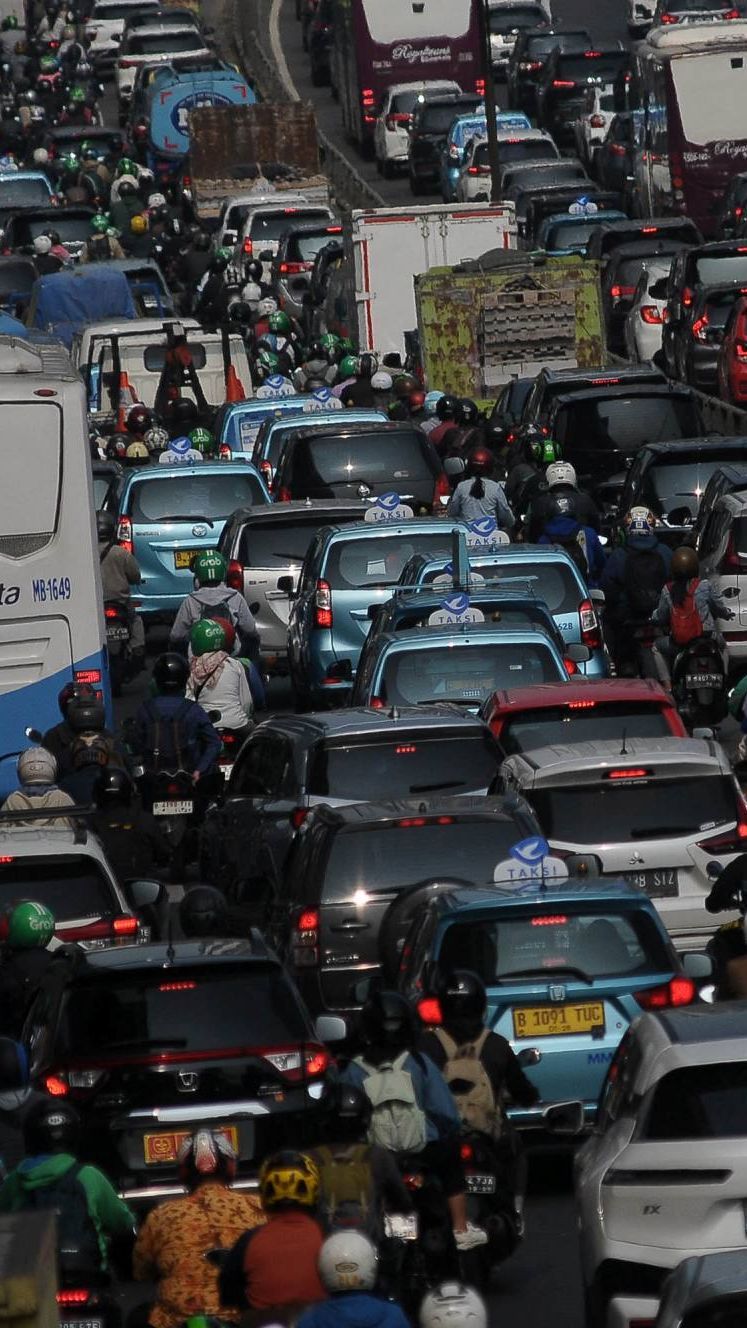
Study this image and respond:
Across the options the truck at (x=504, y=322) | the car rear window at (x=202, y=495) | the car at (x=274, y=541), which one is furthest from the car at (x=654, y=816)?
the truck at (x=504, y=322)

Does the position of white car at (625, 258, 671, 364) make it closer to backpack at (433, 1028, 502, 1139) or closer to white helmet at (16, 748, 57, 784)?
white helmet at (16, 748, 57, 784)

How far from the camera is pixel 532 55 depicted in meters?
64.9

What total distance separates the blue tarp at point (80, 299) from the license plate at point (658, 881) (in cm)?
2615

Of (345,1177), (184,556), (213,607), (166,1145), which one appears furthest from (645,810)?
(184,556)

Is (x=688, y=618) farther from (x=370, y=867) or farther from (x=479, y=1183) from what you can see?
(x=479, y=1183)

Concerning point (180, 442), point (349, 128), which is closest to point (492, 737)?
point (180, 442)

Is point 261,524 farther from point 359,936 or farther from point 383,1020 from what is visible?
point 383,1020

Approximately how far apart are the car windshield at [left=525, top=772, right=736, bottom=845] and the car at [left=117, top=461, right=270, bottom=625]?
13162 millimetres

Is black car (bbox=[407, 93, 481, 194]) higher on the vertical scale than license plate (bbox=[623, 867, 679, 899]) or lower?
lower

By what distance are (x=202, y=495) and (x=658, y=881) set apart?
548 inches

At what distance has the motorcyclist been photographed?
72.3 feet

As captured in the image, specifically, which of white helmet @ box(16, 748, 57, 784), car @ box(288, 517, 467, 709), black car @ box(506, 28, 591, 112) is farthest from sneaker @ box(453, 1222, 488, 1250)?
black car @ box(506, 28, 591, 112)

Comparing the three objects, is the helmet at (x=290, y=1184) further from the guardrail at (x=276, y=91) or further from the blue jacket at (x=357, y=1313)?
the guardrail at (x=276, y=91)

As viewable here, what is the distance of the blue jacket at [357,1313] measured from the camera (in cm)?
773
